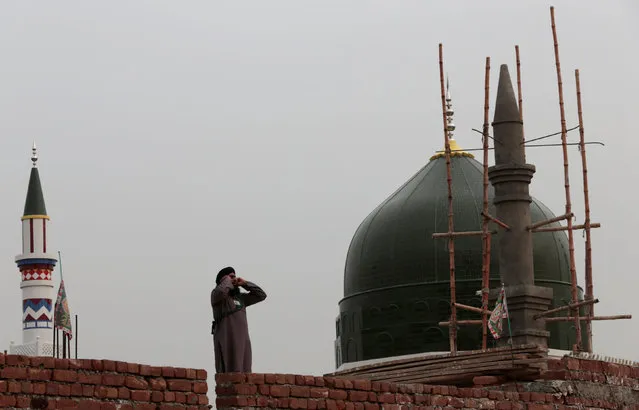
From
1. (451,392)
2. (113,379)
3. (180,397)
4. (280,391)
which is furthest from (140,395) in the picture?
(451,392)

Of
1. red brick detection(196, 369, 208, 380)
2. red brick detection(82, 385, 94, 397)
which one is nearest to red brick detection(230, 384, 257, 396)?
red brick detection(196, 369, 208, 380)

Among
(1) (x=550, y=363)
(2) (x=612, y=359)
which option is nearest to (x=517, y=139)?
(2) (x=612, y=359)

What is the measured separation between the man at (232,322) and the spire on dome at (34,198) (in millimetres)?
32267

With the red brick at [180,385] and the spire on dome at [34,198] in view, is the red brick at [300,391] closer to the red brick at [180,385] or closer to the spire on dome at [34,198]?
the red brick at [180,385]

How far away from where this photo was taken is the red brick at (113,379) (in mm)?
8625

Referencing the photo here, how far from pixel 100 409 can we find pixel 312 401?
185 cm

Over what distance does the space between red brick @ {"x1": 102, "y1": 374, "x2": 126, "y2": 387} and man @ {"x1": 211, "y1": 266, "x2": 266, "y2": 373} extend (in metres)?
1.70

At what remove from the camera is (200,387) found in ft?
30.3

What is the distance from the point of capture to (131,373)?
877cm

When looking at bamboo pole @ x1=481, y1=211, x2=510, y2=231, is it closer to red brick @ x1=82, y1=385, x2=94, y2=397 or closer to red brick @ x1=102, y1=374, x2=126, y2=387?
red brick @ x1=102, y1=374, x2=126, y2=387

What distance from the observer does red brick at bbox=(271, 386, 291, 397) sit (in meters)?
9.69

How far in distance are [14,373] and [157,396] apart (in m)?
1.06

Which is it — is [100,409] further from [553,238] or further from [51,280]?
[51,280]

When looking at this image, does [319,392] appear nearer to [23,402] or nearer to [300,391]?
[300,391]
